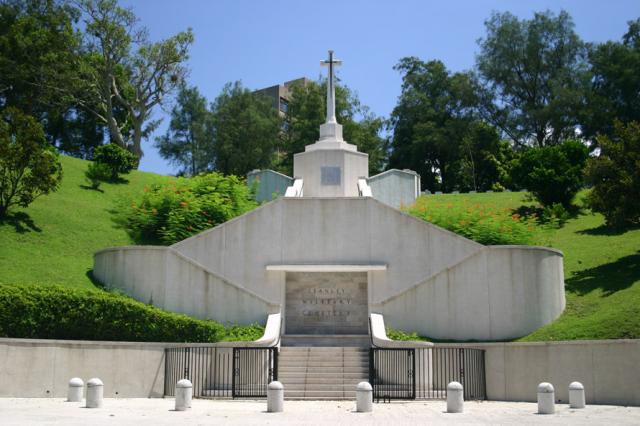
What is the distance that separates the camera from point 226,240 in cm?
2242

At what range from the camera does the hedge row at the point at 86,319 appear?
56.1 ft

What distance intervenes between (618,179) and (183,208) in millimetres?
14856

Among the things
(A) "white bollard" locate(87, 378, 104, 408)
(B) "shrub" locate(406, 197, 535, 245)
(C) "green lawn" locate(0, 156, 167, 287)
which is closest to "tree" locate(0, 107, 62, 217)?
(C) "green lawn" locate(0, 156, 167, 287)

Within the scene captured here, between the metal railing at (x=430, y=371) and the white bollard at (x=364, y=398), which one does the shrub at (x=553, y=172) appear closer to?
the metal railing at (x=430, y=371)

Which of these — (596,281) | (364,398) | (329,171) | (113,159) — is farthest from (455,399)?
(113,159)

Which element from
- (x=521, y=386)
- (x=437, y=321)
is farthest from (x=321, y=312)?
(x=521, y=386)

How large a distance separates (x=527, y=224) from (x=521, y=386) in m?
8.92

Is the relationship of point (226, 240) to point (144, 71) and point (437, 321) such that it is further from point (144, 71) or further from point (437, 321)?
point (144, 71)

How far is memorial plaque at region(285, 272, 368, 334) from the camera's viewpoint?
22.0 metres

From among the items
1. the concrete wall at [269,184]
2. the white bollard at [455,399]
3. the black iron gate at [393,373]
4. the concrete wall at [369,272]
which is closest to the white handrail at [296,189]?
the concrete wall at [369,272]

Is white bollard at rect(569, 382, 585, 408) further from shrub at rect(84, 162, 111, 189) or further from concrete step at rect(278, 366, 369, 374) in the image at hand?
shrub at rect(84, 162, 111, 189)

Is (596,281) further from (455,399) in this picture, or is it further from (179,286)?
(179,286)

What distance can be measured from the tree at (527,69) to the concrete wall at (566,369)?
1404 inches

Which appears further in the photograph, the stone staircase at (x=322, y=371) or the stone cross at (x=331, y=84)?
the stone cross at (x=331, y=84)
